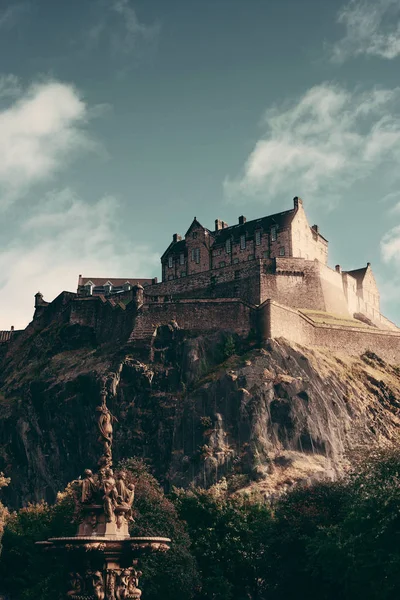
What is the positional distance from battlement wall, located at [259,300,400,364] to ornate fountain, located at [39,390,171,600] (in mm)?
52827

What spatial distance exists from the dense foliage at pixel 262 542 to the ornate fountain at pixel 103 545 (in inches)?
724

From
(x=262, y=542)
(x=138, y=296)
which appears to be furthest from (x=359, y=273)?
(x=262, y=542)

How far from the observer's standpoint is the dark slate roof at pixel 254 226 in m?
96.6

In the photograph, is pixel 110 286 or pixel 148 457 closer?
pixel 148 457

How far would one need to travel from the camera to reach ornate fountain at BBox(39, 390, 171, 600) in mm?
24266

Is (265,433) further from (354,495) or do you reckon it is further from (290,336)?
(354,495)

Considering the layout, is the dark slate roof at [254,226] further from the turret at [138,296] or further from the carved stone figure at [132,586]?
the carved stone figure at [132,586]

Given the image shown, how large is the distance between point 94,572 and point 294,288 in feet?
219

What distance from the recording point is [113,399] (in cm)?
7419

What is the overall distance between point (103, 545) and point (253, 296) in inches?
2470

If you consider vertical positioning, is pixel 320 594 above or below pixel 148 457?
below

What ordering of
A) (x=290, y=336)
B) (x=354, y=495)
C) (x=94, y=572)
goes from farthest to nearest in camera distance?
(x=290, y=336) → (x=354, y=495) → (x=94, y=572)

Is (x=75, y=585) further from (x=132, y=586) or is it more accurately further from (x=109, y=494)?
(x=109, y=494)

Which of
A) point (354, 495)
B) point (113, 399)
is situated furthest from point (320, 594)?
point (113, 399)
